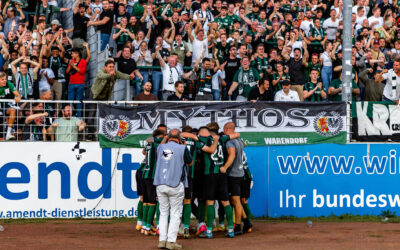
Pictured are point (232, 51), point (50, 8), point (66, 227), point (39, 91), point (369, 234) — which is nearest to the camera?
point (369, 234)

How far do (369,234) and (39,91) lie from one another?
9205 millimetres

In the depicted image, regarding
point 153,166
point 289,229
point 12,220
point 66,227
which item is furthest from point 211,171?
point 12,220

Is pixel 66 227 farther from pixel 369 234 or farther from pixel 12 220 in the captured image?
pixel 369 234

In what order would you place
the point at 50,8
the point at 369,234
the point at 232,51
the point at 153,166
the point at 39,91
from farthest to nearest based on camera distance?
1. the point at 50,8
2. the point at 232,51
3. the point at 39,91
4. the point at 369,234
5. the point at 153,166

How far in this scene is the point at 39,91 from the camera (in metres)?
19.5

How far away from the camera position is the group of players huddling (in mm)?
14188

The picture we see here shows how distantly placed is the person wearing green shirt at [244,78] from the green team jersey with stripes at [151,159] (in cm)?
594

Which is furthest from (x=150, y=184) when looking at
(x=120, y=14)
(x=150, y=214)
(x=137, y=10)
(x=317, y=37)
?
(x=317, y=37)

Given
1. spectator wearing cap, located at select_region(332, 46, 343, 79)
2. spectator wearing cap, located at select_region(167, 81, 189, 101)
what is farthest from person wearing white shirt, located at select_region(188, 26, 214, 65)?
spectator wearing cap, located at select_region(332, 46, 343, 79)

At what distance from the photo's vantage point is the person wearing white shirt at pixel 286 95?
62.0 feet

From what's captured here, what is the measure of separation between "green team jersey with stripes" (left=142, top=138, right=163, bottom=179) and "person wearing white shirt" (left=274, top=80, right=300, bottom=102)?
5.38m

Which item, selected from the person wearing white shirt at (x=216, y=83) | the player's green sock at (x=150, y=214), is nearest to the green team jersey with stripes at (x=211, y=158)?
the player's green sock at (x=150, y=214)

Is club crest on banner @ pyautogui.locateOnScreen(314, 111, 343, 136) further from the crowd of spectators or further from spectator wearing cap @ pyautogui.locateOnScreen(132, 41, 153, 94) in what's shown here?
spectator wearing cap @ pyautogui.locateOnScreen(132, 41, 153, 94)

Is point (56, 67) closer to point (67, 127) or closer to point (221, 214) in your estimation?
point (67, 127)
